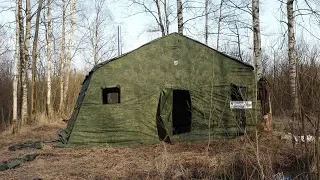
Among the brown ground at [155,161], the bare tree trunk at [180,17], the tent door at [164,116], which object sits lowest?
the brown ground at [155,161]

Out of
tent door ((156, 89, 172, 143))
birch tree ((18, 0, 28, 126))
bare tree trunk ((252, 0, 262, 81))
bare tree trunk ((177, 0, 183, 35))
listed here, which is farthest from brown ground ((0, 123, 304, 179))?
bare tree trunk ((177, 0, 183, 35))

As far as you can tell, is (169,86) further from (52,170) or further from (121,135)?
(52,170)

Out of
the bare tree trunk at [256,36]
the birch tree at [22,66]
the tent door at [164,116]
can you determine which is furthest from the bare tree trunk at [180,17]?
the birch tree at [22,66]

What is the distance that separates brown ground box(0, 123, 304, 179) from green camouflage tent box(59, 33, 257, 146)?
1.83ft

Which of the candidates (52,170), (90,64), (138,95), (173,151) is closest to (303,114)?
(52,170)

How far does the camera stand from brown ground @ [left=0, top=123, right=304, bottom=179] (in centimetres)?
548

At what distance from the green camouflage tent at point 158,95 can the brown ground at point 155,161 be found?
1.83 ft

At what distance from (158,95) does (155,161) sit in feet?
12.4

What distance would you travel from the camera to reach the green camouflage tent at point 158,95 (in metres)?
11.0

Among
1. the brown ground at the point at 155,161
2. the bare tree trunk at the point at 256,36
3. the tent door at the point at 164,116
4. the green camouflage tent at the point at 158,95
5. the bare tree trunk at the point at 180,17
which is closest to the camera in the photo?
the brown ground at the point at 155,161

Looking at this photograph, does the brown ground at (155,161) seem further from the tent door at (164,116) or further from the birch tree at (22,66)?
the birch tree at (22,66)

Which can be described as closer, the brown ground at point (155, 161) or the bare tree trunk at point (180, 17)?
the brown ground at point (155, 161)

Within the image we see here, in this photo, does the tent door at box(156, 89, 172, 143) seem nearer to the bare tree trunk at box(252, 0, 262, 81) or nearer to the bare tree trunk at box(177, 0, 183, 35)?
the bare tree trunk at box(252, 0, 262, 81)

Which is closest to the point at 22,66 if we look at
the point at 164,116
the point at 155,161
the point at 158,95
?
the point at 158,95
